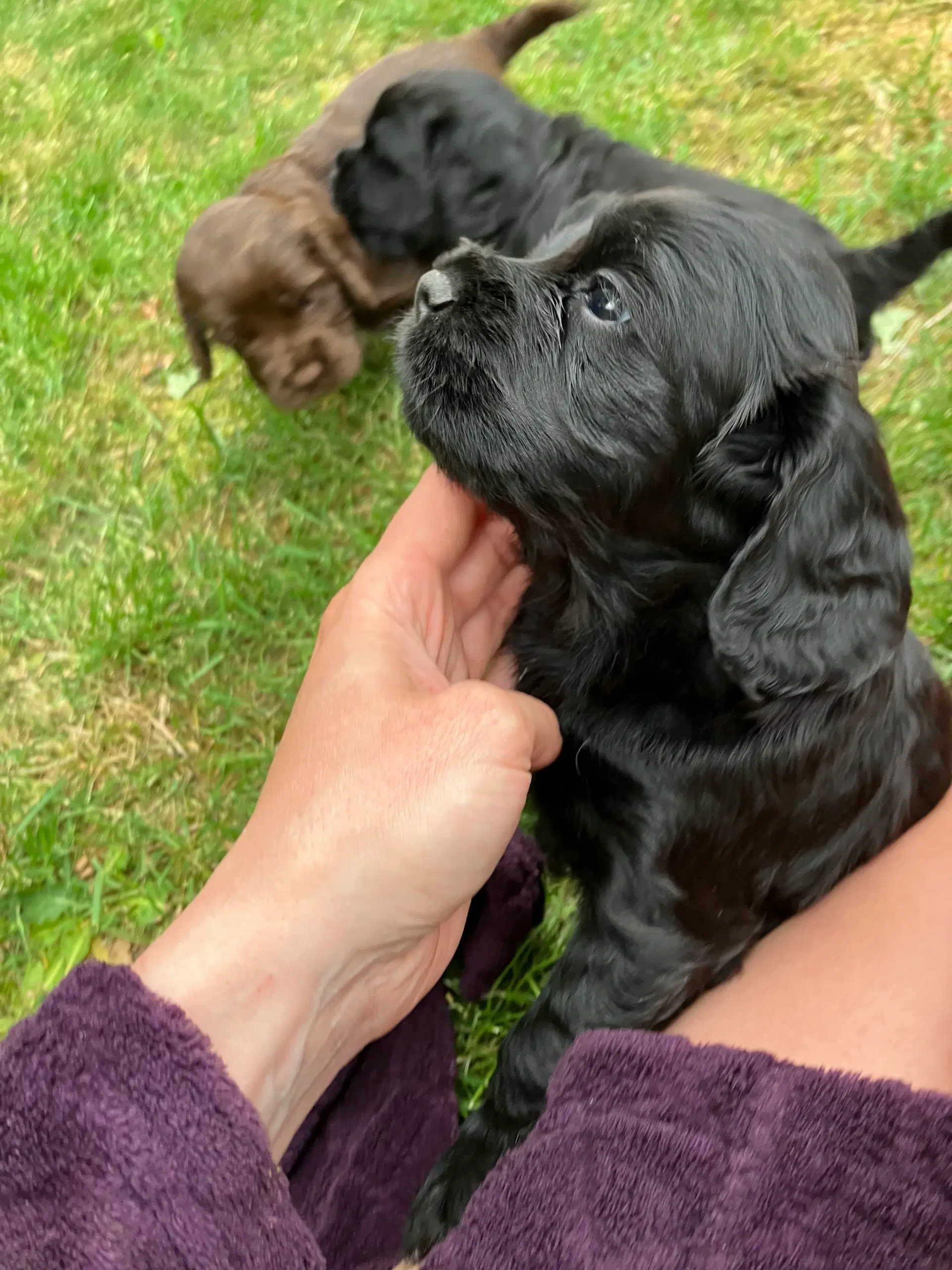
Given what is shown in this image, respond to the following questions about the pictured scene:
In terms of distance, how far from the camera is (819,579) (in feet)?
3.58

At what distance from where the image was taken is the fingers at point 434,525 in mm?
1518

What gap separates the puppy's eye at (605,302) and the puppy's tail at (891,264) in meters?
0.84

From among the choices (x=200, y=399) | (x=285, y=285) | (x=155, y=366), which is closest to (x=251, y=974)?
(x=285, y=285)

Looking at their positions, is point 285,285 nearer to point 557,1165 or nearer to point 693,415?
point 693,415

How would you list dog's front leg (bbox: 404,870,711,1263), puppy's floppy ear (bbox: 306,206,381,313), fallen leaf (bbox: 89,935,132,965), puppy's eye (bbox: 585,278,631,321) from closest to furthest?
1. puppy's eye (bbox: 585,278,631,321)
2. dog's front leg (bbox: 404,870,711,1263)
3. fallen leaf (bbox: 89,935,132,965)
4. puppy's floppy ear (bbox: 306,206,381,313)

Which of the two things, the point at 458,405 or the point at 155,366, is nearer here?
the point at 458,405

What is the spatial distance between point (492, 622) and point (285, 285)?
0.94 meters

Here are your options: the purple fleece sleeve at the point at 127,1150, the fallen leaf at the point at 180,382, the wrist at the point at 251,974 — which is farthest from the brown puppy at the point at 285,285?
the purple fleece sleeve at the point at 127,1150

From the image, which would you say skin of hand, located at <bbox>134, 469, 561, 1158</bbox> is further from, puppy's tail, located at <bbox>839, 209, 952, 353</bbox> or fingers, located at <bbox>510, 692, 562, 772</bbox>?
puppy's tail, located at <bbox>839, 209, 952, 353</bbox>

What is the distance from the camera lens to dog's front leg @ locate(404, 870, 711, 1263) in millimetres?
1362

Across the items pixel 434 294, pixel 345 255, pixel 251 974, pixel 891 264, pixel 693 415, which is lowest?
pixel 891 264

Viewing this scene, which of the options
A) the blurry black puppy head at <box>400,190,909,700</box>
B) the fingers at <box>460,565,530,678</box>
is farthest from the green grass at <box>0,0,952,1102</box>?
the blurry black puppy head at <box>400,190,909,700</box>

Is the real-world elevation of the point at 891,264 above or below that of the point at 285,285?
below

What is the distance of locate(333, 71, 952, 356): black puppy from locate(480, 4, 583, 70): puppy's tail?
15.8 inches
